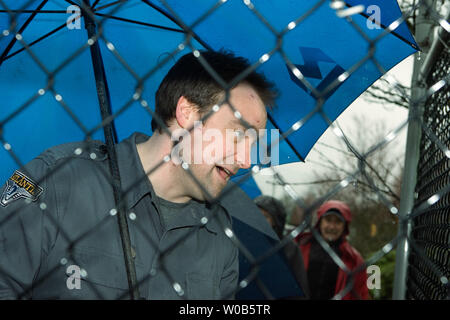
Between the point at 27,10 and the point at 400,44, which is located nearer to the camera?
the point at 400,44

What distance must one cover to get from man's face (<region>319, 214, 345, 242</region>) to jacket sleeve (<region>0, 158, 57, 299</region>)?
114 inches

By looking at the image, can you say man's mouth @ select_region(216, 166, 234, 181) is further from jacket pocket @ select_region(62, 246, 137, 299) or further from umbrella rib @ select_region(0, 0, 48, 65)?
umbrella rib @ select_region(0, 0, 48, 65)

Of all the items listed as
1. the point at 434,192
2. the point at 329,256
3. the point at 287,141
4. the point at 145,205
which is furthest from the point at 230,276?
the point at 329,256

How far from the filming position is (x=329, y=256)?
373cm

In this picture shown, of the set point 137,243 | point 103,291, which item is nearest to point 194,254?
point 137,243

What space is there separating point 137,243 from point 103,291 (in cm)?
20

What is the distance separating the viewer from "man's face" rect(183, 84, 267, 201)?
4.80ft

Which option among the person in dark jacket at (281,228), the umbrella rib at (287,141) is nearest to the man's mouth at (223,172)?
the umbrella rib at (287,141)

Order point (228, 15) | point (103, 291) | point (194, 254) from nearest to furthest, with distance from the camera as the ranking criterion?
point (103, 291)
point (228, 15)
point (194, 254)

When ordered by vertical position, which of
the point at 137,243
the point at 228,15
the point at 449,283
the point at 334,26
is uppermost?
the point at 228,15

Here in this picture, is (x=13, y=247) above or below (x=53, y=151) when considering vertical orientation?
below

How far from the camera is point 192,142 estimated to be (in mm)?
1425

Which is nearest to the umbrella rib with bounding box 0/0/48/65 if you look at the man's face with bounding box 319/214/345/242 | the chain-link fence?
the chain-link fence

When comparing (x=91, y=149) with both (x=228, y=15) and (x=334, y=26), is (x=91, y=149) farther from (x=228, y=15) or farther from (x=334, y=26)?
(x=334, y=26)
